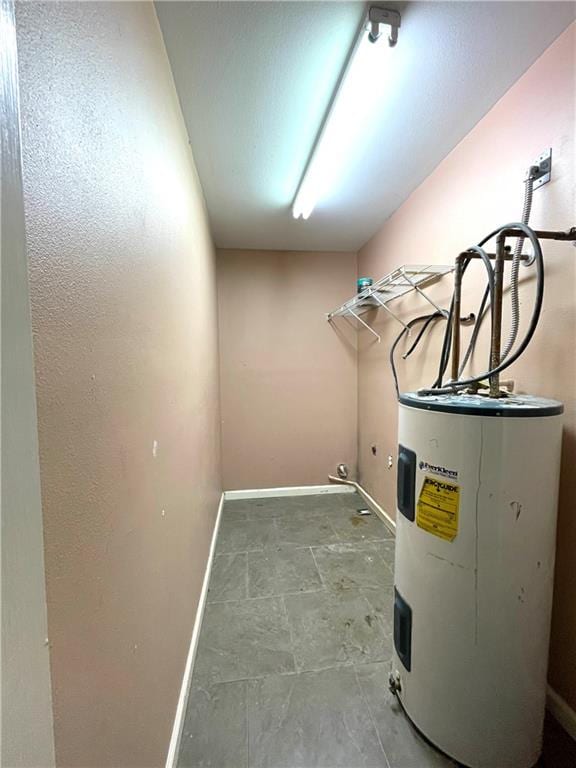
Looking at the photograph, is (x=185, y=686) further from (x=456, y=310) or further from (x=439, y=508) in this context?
(x=456, y=310)

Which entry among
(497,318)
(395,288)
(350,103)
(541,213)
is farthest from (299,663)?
(350,103)

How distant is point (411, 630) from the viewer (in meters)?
1.14

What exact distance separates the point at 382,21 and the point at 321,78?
0.30 m

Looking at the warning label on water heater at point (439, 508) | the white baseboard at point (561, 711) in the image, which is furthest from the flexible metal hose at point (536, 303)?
the white baseboard at point (561, 711)

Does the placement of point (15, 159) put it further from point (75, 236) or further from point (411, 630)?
point (411, 630)

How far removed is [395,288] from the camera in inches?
94.0

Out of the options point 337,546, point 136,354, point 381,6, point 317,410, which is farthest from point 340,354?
point 136,354

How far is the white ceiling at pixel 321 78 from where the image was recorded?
110 cm

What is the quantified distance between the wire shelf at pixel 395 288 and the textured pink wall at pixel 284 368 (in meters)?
0.33

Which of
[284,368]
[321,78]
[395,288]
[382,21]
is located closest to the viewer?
[382,21]

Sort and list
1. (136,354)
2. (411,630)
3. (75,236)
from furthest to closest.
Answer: (411,630) → (136,354) → (75,236)

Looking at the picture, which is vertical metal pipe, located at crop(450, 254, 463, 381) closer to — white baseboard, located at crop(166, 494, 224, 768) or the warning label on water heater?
the warning label on water heater

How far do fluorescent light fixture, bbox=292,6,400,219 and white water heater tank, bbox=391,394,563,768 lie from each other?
130 centimetres

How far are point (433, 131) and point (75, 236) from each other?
1.93m
